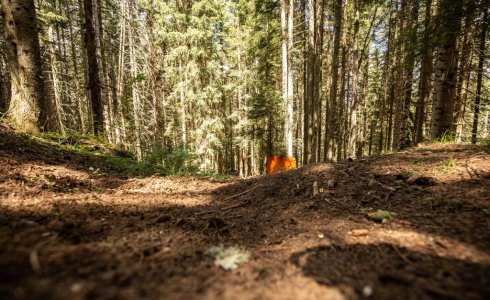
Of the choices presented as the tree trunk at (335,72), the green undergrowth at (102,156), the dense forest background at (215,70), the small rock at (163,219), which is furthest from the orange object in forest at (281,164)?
the small rock at (163,219)

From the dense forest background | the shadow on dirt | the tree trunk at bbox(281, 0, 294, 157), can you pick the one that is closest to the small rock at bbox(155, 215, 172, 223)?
the shadow on dirt

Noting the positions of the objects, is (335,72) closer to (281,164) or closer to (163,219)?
(281,164)

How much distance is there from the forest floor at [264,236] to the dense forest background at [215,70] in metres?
3.00

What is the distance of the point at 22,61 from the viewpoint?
15.7 feet

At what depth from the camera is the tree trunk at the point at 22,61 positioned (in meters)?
4.72

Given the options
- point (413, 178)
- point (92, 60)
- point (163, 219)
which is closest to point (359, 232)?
point (413, 178)

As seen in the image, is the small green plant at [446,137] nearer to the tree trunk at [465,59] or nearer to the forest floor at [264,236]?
the tree trunk at [465,59]

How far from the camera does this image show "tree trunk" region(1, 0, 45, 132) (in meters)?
4.72

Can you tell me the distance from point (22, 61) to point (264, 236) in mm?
6221

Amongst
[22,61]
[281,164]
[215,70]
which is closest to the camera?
[22,61]

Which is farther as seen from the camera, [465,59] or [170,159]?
[465,59]

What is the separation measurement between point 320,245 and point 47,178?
3831 millimetres

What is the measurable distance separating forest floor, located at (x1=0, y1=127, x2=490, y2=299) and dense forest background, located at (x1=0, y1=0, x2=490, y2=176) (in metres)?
3.00

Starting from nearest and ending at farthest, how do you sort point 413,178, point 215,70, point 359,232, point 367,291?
point 367,291
point 359,232
point 413,178
point 215,70
